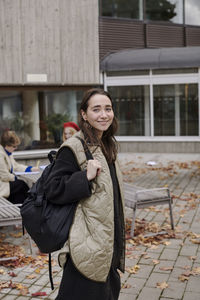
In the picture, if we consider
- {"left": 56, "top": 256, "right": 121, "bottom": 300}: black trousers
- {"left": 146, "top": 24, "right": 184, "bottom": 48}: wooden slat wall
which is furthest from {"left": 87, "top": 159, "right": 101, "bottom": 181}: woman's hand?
{"left": 146, "top": 24, "right": 184, "bottom": 48}: wooden slat wall

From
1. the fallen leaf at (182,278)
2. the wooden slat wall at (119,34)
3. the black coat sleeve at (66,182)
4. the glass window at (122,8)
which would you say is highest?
the glass window at (122,8)

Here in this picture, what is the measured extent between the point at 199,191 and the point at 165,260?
446 centimetres

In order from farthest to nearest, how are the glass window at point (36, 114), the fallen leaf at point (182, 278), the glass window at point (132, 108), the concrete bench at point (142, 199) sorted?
1. the glass window at point (132, 108)
2. the glass window at point (36, 114)
3. the concrete bench at point (142, 199)
4. the fallen leaf at point (182, 278)

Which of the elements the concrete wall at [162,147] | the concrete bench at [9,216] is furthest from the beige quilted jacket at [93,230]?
the concrete wall at [162,147]

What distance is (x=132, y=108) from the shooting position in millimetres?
17812

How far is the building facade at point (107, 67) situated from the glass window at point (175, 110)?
0.13 ft

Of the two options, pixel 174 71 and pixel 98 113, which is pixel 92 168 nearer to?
pixel 98 113

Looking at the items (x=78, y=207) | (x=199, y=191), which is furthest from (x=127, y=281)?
(x=199, y=191)

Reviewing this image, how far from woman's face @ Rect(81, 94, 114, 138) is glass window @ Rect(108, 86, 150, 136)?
1477 centimetres

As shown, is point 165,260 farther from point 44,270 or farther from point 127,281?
point 44,270

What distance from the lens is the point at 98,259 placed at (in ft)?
8.32

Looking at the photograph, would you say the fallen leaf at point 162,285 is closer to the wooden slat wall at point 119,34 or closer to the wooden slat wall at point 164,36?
the wooden slat wall at point 119,34

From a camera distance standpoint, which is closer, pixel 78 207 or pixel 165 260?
pixel 78 207

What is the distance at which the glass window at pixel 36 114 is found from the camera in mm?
12273
